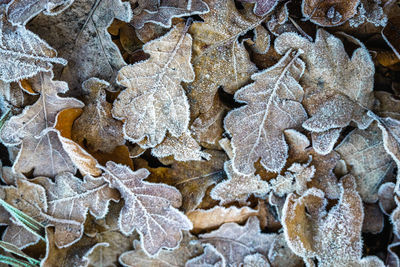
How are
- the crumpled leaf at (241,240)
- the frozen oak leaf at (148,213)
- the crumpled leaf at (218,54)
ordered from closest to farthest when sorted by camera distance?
the crumpled leaf at (218,54) → the frozen oak leaf at (148,213) → the crumpled leaf at (241,240)

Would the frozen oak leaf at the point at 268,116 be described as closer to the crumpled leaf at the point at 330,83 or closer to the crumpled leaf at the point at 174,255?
the crumpled leaf at the point at 330,83

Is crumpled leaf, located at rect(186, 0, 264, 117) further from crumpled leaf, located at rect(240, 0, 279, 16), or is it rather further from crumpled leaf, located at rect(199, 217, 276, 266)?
crumpled leaf, located at rect(199, 217, 276, 266)

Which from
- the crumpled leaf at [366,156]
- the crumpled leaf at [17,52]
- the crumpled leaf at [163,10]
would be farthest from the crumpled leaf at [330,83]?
the crumpled leaf at [17,52]

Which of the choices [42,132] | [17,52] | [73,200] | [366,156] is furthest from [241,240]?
[17,52]

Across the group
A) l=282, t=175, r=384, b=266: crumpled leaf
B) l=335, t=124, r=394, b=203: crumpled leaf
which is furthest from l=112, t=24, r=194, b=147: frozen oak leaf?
l=335, t=124, r=394, b=203: crumpled leaf

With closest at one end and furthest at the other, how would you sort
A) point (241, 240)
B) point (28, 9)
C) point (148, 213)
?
point (28, 9) → point (148, 213) → point (241, 240)

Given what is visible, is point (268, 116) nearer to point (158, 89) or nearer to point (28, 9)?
point (158, 89)
